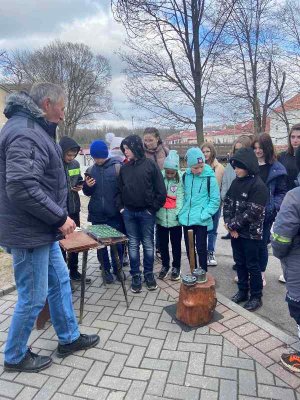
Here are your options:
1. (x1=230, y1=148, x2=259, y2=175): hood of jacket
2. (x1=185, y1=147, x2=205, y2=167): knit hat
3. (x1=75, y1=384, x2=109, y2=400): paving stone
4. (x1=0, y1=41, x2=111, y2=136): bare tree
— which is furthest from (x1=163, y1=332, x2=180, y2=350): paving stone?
(x1=0, y1=41, x2=111, y2=136): bare tree

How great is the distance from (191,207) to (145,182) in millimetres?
615

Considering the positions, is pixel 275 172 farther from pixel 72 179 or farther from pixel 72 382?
pixel 72 382

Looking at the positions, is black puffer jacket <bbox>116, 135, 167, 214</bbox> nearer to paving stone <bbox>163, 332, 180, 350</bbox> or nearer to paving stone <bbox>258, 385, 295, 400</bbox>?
paving stone <bbox>163, 332, 180, 350</bbox>

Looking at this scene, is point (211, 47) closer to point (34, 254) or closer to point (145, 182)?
point (145, 182)

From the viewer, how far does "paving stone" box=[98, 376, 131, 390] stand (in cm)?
223

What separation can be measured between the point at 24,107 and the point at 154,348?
2088 millimetres

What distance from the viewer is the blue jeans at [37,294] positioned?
222cm

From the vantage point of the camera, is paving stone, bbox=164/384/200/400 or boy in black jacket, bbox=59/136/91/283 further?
boy in black jacket, bbox=59/136/91/283

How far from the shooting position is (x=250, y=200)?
122 inches

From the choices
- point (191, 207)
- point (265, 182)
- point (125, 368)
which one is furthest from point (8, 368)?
point (265, 182)

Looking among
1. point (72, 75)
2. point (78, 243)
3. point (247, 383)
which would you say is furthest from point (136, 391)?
point (72, 75)

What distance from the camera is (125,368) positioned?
2.42 m

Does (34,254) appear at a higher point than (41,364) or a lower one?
higher

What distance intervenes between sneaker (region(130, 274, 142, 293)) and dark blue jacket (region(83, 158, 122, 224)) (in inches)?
29.9
